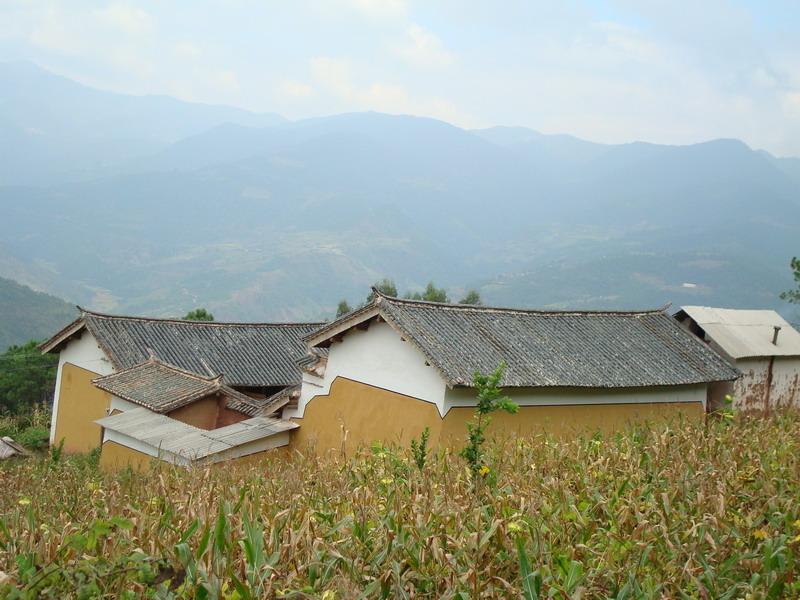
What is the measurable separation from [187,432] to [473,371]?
510 cm

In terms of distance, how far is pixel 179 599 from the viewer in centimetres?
310

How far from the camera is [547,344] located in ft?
46.3

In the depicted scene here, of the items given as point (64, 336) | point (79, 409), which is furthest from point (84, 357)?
point (79, 409)

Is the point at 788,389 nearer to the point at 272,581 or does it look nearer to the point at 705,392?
the point at 705,392

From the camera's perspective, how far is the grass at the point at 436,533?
3.21m

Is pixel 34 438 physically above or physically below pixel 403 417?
below

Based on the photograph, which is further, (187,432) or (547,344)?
Answer: (547,344)

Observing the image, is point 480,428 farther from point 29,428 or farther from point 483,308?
point 29,428

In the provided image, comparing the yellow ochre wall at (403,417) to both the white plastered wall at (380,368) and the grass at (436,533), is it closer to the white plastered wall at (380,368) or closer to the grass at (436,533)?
the white plastered wall at (380,368)

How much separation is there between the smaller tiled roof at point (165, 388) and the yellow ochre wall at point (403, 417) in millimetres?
3477

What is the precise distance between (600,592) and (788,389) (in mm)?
15757

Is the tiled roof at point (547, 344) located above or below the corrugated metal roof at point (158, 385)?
above

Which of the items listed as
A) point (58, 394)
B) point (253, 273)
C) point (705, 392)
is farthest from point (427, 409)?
point (253, 273)

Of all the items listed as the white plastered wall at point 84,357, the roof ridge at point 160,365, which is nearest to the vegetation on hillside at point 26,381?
the white plastered wall at point 84,357
